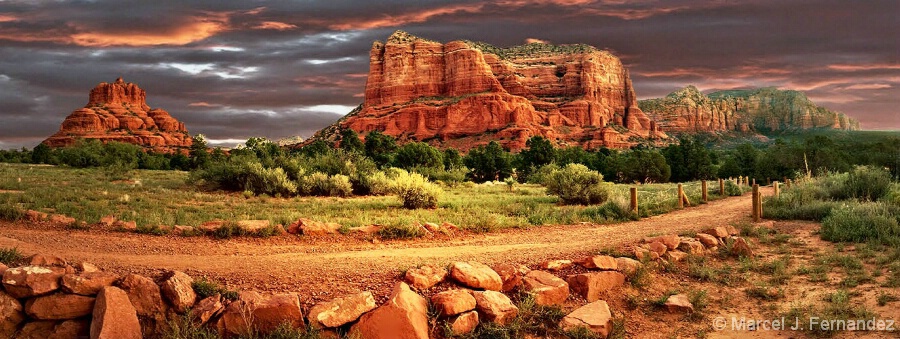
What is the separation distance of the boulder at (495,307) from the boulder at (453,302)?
0.12 meters

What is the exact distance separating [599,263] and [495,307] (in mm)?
2650

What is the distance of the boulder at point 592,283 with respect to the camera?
7.82m

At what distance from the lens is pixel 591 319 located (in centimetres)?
682

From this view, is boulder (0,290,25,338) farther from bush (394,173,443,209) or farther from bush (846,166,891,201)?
bush (846,166,891,201)

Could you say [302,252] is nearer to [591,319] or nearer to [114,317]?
[114,317]

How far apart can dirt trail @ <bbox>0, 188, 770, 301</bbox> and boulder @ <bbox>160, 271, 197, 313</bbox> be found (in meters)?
0.57

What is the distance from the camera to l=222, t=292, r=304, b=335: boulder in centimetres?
583

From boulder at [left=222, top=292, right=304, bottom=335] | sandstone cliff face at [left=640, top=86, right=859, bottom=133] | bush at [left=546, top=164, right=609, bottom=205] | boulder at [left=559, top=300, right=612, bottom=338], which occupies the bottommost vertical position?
sandstone cliff face at [left=640, top=86, right=859, bottom=133]

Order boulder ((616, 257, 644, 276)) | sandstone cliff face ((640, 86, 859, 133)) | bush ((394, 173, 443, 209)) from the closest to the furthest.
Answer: boulder ((616, 257, 644, 276)) < bush ((394, 173, 443, 209)) < sandstone cliff face ((640, 86, 859, 133))

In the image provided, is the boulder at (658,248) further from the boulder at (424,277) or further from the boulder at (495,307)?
the boulder at (424,277)

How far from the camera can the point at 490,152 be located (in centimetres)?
6041

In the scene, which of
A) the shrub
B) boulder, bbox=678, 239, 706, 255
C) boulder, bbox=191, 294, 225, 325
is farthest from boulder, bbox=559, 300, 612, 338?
the shrub

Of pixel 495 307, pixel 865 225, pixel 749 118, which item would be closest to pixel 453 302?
pixel 495 307

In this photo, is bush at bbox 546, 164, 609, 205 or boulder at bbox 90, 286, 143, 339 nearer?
boulder at bbox 90, 286, 143, 339
